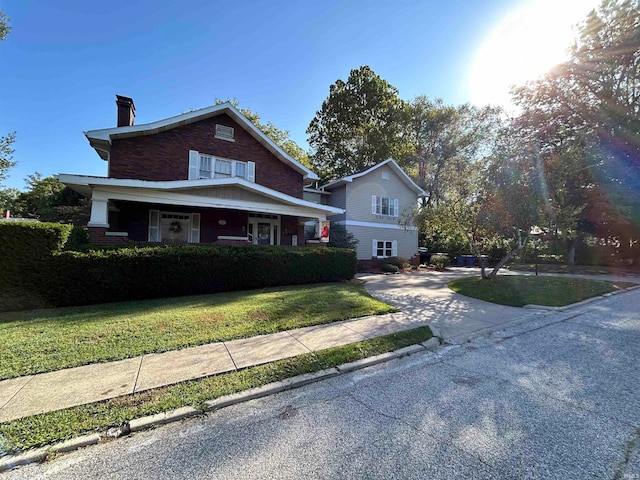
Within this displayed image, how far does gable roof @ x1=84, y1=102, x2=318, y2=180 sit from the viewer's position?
37.5 ft

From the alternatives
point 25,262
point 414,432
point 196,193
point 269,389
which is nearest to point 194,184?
point 196,193

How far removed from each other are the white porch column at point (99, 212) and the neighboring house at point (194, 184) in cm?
3

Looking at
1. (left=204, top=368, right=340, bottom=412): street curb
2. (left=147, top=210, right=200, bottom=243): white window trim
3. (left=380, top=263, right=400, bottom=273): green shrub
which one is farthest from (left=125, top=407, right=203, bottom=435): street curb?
(left=380, top=263, right=400, bottom=273): green shrub

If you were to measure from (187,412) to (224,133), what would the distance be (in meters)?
13.4

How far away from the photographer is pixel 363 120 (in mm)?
28031

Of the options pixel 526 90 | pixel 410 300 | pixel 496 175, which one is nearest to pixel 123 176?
pixel 410 300

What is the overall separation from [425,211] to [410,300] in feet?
16.6

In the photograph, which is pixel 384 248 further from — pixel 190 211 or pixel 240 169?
pixel 190 211

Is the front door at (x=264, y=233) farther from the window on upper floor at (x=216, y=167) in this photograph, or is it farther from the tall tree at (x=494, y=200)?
the tall tree at (x=494, y=200)

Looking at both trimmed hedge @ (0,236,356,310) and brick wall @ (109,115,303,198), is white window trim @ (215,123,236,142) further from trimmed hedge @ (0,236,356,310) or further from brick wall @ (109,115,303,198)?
trimmed hedge @ (0,236,356,310)

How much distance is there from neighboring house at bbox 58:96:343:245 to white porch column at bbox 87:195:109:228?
0.03 metres

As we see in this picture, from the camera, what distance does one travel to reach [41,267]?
21.9ft

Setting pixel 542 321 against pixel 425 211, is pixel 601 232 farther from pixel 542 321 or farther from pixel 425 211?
pixel 542 321

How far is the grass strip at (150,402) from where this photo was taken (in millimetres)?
2590
